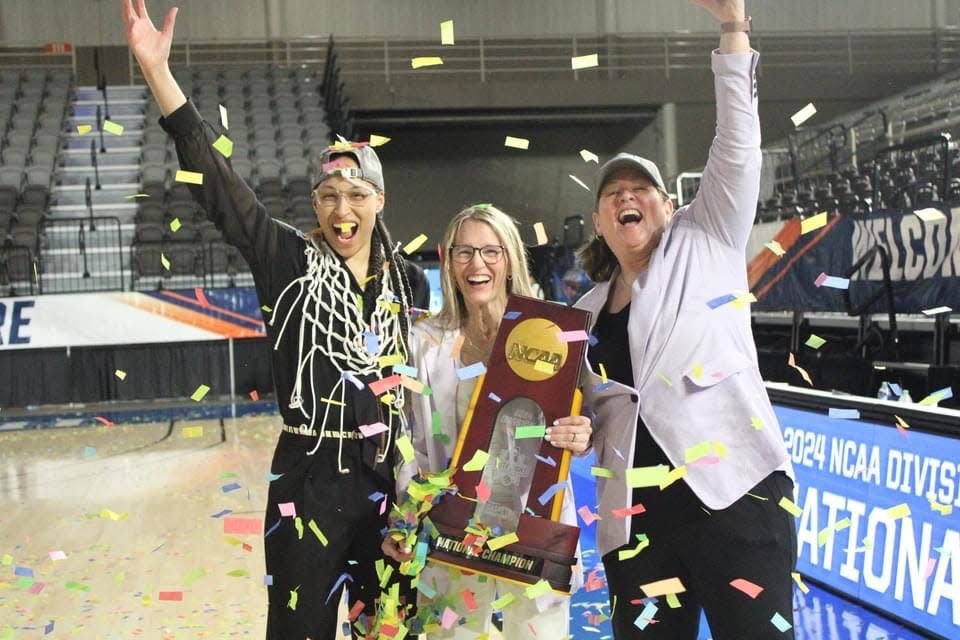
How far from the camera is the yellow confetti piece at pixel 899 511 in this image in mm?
3537

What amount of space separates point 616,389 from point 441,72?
16451 mm

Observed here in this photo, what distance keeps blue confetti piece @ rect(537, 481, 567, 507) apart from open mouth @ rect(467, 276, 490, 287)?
467 millimetres

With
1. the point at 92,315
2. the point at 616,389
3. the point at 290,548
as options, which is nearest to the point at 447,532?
the point at 290,548

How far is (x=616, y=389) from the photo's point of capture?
207cm

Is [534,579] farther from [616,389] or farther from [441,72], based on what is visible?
[441,72]

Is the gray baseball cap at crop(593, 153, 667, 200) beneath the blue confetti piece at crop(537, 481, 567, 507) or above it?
above

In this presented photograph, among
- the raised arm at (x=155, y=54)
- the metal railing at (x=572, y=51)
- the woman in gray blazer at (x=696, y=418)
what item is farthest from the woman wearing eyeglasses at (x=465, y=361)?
the metal railing at (x=572, y=51)

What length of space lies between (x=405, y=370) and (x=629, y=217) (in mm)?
560

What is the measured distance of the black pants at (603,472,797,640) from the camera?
194cm

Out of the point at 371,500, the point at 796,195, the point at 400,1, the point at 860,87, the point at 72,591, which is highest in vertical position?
the point at 400,1

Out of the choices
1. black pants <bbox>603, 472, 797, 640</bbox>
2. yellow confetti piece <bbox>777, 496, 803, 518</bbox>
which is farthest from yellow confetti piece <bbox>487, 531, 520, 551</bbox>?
yellow confetti piece <bbox>777, 496, 803, 518</bbox>

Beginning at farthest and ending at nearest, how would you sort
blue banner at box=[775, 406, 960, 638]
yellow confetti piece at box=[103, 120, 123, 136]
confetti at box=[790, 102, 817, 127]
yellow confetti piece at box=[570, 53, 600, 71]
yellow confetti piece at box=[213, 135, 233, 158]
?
blue banner at box=[775, 406, 960, 638] < yellow confetti piece at box=[103, 120, 123, 136] < yellow confetti piece at box=[570, 53, 600, 71] < confetti at box=[790, 102, 817, 127] < yellow confetti piece at box=[213, 135, 233, 158]

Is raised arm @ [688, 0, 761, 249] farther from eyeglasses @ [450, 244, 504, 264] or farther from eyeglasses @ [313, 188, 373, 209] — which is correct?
eyeglasses @ [313, 188, 373, 209]

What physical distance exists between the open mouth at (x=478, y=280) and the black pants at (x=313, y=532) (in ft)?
1.41
